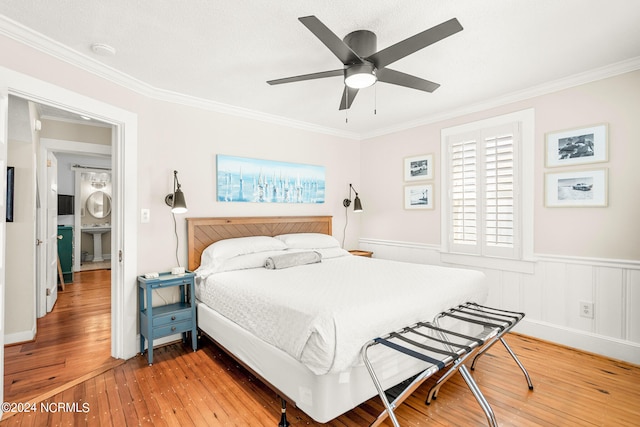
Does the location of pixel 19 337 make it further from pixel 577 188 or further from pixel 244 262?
pixel 577 188

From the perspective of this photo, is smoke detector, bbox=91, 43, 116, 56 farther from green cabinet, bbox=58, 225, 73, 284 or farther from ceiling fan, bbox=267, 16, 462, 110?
green cabinet, bbox=58, 225, 73, 284

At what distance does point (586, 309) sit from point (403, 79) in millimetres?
2668

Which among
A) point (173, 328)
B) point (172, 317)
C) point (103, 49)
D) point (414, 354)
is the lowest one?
point (173, 328)

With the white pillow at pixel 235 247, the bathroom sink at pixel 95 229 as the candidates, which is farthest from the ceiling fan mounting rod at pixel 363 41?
the bathroom sink at pixel 95 229

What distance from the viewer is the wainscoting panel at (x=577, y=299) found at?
2715 millimetres

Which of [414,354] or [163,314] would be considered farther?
[163,314]

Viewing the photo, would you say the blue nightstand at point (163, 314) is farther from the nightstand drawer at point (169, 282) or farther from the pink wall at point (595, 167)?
the pink wall at point (595, 167)

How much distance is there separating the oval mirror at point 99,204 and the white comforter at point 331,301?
20.3 ft

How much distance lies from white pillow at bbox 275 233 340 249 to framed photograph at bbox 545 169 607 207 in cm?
235

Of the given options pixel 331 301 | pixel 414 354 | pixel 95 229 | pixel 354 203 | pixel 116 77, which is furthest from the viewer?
pixel 95 229

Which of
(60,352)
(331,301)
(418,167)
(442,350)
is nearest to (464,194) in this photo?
(418,167)

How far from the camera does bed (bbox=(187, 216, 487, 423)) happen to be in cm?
177

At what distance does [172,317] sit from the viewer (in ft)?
9.50

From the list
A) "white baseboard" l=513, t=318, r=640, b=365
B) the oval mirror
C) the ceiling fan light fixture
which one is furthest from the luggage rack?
the oval mirror
